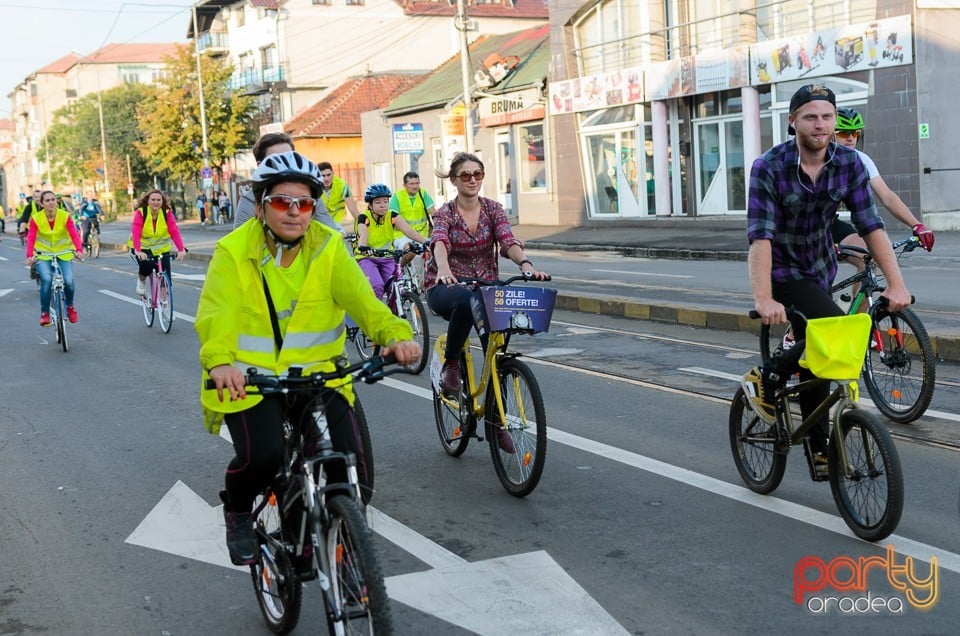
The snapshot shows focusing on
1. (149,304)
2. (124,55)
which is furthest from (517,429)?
(124,55)

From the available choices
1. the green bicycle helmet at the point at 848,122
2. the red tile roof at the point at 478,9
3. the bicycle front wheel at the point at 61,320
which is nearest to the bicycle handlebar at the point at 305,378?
the green bicycle helmet at the point at 848,122

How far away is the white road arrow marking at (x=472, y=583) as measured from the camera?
4.30 m

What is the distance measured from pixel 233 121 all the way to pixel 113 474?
5509 centimetres

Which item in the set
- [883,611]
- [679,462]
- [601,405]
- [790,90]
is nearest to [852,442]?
[883,611]

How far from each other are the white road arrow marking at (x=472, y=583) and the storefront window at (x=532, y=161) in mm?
31256

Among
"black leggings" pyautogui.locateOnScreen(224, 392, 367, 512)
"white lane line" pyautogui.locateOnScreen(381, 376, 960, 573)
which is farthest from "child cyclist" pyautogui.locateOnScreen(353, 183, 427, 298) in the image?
"black leggings" pyautogui.locateOnScreen(224, 392, 367, 512)

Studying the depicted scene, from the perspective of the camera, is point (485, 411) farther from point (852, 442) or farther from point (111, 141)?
point (111, 141)

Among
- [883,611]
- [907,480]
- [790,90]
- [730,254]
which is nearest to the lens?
[883,611]

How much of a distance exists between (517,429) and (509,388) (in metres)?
0.22

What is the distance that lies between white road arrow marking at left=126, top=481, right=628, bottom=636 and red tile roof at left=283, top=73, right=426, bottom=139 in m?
50.1

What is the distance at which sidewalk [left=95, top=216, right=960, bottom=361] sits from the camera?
12.3m

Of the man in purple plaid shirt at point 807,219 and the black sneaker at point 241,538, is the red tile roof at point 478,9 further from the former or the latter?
the black sneaker at point 241,538

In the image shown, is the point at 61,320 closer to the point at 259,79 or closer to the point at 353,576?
the point at 353,576

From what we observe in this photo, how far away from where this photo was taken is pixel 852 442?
4945 millimetres
